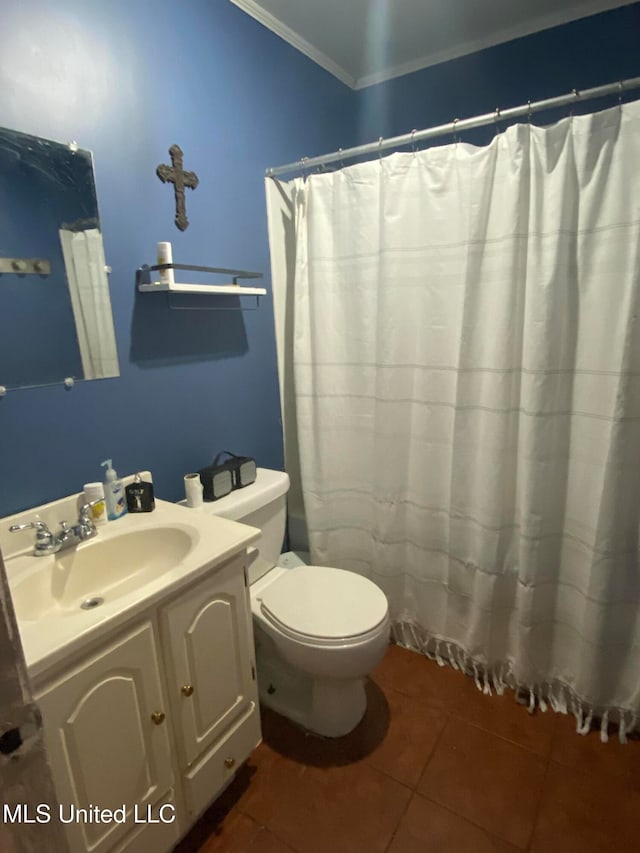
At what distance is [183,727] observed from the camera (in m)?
1.14

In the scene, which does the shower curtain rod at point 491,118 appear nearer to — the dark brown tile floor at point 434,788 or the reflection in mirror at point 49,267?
the reflection in mirror at point 49,267

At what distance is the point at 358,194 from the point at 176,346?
2.86ft

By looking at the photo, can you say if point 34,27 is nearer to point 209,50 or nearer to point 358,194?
point 209,50

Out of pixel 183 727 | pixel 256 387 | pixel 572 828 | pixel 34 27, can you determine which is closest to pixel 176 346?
pixel 256 387

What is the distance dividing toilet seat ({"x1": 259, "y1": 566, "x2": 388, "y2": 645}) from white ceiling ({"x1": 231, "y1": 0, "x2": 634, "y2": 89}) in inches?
81.4

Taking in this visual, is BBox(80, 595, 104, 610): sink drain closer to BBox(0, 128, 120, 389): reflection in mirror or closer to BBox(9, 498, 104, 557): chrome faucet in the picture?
BBox(9, 498, 104, 557): chrome faucet

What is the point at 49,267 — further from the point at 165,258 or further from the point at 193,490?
the point at 193,490

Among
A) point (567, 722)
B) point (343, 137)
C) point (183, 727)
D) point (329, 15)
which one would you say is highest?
point (329, 15)

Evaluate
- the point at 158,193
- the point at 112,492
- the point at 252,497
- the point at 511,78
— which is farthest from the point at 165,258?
the point at 511,78

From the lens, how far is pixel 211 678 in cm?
121

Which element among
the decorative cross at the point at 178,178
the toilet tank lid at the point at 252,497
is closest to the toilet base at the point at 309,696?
the toilet tank lid at the point at 252,497

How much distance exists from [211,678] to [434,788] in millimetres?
792

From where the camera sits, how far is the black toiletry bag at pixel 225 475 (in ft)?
5.22

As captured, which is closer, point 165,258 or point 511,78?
point 165,258
